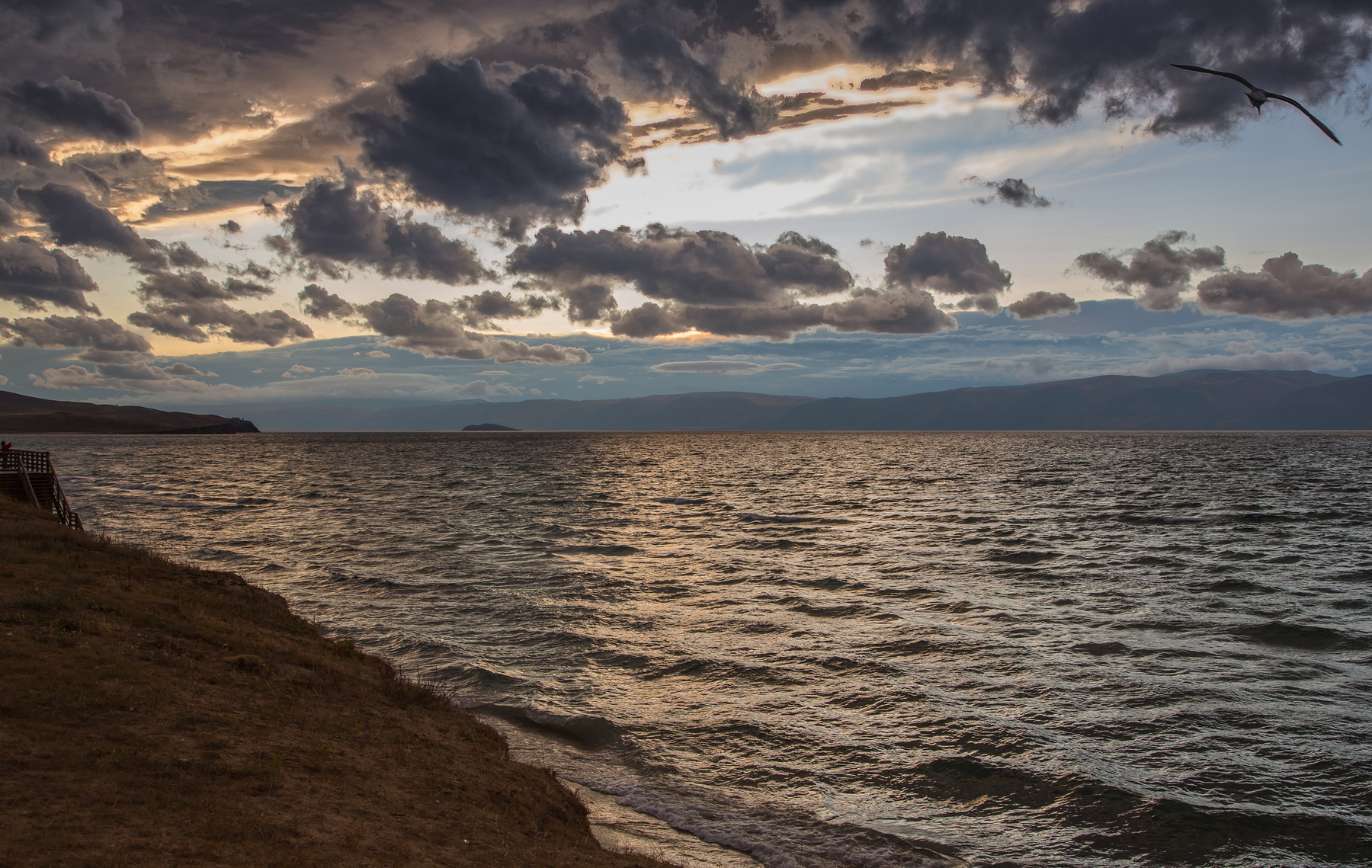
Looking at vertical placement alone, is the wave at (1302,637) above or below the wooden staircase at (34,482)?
below

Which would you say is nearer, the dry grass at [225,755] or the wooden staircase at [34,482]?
the dry grass at [225,755]

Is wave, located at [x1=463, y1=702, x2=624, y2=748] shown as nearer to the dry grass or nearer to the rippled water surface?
the rippled water surface

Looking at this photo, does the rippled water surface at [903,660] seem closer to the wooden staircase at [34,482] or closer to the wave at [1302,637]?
the wave at [1302,637]

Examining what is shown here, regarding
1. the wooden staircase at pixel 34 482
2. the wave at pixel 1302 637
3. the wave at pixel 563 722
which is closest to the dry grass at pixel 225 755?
the wave at pixel 563 722

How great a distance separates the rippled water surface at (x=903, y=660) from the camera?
11.8 metres

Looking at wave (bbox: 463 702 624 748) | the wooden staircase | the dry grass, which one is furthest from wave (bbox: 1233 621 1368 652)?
the wooden staircase

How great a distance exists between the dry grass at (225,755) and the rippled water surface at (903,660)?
122 inches

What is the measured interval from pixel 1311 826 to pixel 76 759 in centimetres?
1710

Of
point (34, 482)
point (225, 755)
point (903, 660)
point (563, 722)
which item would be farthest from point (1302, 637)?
point (34, 482)

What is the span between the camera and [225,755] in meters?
9.22

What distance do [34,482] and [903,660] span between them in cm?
4088

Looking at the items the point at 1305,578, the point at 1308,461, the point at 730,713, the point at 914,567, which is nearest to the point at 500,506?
the point at 914,567

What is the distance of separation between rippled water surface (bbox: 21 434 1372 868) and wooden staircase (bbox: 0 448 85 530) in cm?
554

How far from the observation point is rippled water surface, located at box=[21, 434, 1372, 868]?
1184cm
